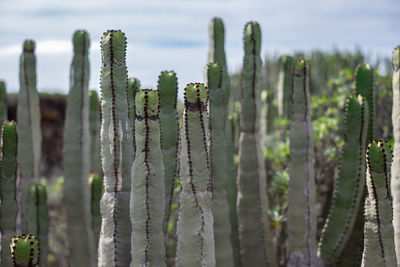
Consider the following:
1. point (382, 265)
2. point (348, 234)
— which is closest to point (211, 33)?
point (348, 234)

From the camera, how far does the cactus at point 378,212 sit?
2.92m

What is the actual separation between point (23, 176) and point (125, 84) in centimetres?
220

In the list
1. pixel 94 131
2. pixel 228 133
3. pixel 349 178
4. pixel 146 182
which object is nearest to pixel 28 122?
pixel 94 131

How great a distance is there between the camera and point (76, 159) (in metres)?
4.87

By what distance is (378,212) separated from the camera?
3000 millimetres

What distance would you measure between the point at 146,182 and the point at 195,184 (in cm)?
27

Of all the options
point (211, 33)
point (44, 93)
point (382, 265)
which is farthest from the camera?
point (44, 93)

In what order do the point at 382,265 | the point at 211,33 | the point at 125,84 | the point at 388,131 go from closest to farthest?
1. the point at 382,265
2. the point at 125,84
3. the point at 211,33
4. the point at 388,131

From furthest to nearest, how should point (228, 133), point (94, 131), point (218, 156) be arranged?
point (94, 131) → point (228, 133) → point (218, 156)

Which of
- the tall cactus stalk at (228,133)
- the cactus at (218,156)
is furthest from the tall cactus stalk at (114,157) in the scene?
the tall cactus stalk at (228,133)

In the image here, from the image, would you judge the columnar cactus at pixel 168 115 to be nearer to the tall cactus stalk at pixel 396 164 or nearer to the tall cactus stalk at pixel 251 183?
the tall cactus stalk at pixel 251 183

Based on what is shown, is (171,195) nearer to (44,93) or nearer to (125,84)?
(125,84)

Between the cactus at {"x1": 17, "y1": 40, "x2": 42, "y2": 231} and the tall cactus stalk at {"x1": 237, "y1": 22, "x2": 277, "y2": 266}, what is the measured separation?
1979 mm

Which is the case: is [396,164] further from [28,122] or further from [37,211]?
[28,122]
